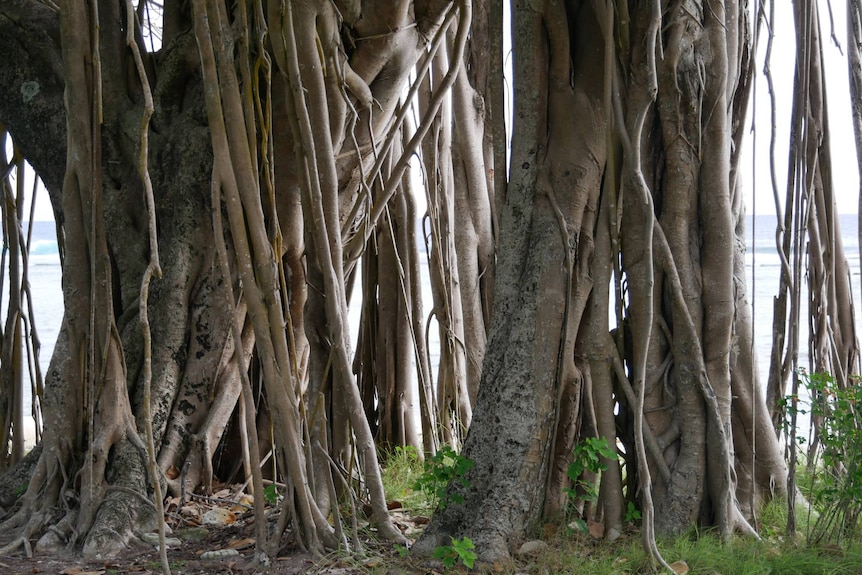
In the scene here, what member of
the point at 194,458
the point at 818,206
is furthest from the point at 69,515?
the point at 818,206

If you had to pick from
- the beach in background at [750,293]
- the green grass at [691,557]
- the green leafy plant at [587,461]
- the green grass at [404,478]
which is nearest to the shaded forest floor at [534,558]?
the green grass at [691,557]

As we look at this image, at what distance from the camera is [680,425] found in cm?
270

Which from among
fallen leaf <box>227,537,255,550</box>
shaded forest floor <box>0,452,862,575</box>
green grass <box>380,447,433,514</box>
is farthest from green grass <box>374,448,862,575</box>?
green grass <box>380,447,433,514</box>

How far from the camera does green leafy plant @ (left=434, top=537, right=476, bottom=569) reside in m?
2.33

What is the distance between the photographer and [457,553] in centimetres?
245

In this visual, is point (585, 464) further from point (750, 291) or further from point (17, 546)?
point (750, 291)

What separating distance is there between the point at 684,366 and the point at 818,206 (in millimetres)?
1203

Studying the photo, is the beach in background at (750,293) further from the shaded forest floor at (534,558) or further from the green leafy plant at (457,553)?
the green leafy plant at (457,553)

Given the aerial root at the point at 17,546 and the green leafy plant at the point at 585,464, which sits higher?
the green leafy plant at the point at 585,464

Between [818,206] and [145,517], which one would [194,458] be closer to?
[145,517]

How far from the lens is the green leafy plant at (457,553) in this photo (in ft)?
7.64

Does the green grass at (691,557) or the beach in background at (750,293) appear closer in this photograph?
the green grass at (691,557)

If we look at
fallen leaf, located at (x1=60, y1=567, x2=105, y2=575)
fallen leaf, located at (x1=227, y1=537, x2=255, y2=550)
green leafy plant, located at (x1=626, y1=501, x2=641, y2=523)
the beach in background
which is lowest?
fallen leaf, located at (x1=60, y1=567, x2=105, y2=575)

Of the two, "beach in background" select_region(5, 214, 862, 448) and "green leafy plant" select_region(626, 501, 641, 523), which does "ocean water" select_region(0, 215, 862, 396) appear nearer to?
"beach in background" select_region(5, 214, 862, 448)
